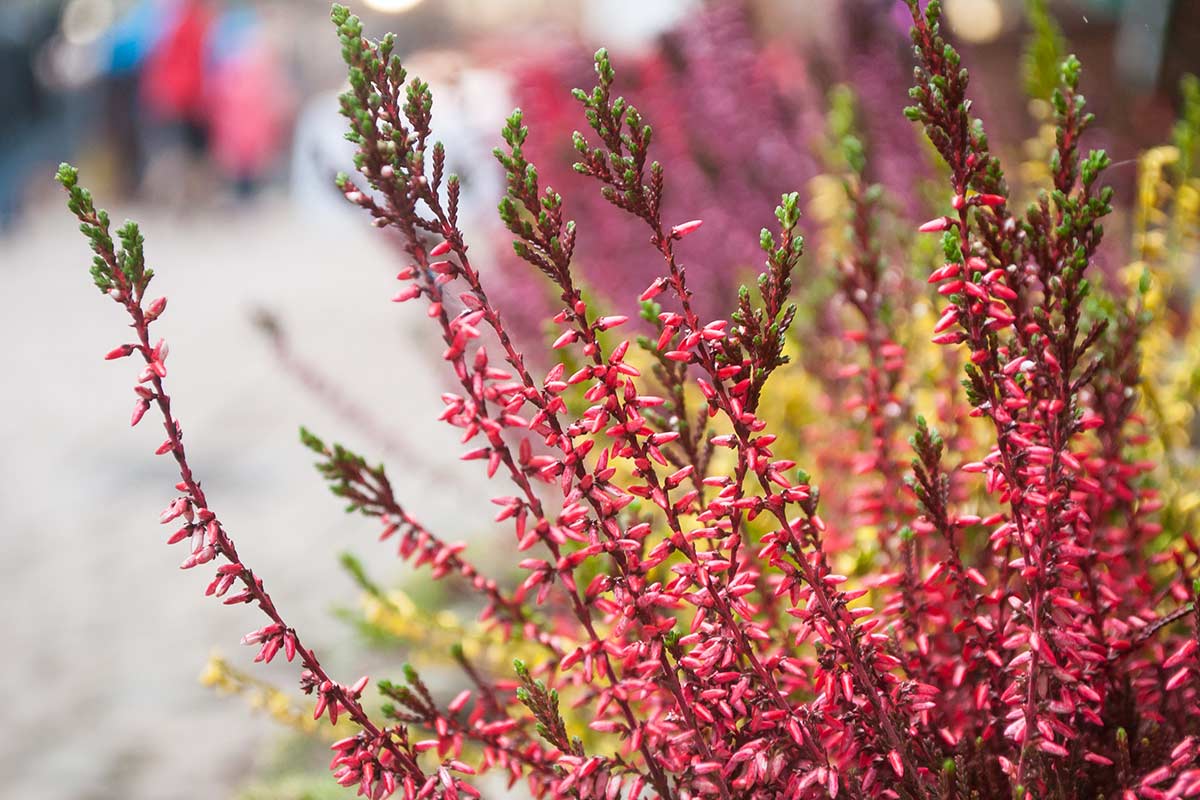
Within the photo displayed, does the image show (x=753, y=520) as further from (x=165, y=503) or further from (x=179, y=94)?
(x=179, y=94)

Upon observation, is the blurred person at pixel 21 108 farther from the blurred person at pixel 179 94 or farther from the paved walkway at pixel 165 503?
the paved walkway at pixel 165 503

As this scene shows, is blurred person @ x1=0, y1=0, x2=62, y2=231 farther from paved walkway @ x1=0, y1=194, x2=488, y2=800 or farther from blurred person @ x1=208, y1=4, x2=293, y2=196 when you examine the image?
paved walkway @ x1=0, y1=194, x2=488, y2=800

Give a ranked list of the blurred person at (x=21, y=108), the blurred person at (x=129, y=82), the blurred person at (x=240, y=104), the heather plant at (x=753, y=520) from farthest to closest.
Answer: the blurred person at (x=240, y=104) → the blurred person at (x=129, y=82) → the blurred person at (x=21, y=108) → the heather plant at (x=753, y=520)

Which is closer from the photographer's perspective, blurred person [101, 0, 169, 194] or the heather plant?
the heather plant

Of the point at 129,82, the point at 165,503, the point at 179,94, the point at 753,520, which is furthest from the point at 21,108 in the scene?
the point at 753,520

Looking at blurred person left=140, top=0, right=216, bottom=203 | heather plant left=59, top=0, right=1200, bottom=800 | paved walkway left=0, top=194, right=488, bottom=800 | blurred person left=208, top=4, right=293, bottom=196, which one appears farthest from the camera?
blurred person left=208, top=4, right=293, bottom=196

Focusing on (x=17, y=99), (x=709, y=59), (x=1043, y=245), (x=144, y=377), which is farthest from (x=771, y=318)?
(x=17, y=99)

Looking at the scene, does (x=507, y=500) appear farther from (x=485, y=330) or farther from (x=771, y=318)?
(x=485, y=330)

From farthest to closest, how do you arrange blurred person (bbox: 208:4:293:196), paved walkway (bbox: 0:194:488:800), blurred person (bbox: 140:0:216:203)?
blurred person (bbox: 208:4:293:196), blurred person (bbox: 140:0:216:203), paved walkway (bbox: 0:194:488:800)

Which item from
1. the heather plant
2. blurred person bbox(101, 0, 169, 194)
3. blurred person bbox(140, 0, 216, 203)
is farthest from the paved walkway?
blurred person bbox(101, 0, 169, 194)

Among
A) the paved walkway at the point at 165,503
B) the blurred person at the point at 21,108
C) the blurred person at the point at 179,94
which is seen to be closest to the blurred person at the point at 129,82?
the blurred person at the point at 179,94

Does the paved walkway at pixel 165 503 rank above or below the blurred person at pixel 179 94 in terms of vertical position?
below

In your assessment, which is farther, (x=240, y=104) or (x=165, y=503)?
(x=240, y=104)

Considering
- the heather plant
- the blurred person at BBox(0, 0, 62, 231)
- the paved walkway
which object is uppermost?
the blurred person at BBox(0, 0, 62, 231)
